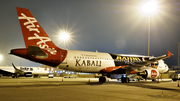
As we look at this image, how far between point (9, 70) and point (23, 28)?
3876 cm

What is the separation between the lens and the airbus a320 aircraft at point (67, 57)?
17277mm

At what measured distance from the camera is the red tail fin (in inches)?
686

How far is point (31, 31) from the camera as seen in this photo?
58.3 feet

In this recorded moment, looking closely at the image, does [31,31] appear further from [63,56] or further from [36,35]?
[63,56]

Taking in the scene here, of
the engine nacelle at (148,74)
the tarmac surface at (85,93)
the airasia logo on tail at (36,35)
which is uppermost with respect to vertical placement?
the airasia logo on tail at (36,35)

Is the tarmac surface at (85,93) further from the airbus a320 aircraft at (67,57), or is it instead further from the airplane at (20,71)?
the airplane at (20,71)

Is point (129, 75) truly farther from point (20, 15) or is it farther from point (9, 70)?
point (9, 70)

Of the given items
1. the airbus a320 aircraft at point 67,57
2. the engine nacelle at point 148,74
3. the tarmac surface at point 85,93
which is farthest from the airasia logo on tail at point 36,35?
the engine nacelle at point 148,74

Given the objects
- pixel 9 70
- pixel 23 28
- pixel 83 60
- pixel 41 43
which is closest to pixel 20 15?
pixel 23 28

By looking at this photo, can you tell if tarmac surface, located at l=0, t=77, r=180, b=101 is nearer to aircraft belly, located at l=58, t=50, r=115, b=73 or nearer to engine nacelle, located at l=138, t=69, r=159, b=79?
engine nacelle, located at l=138, t=69, r=159, b=79

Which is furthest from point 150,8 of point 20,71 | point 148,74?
point 20,71

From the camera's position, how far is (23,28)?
687 inches

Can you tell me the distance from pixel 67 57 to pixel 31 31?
4480 millimetres

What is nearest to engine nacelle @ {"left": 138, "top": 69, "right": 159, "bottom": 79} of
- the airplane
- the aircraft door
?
the aircraft door
